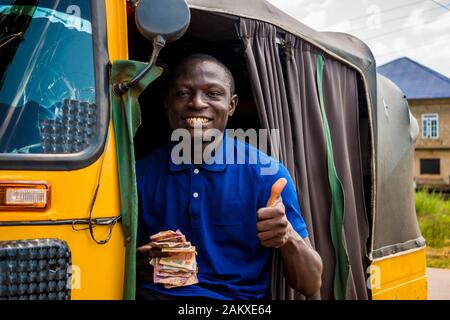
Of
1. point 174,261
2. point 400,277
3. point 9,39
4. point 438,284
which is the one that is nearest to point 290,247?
point 174,261

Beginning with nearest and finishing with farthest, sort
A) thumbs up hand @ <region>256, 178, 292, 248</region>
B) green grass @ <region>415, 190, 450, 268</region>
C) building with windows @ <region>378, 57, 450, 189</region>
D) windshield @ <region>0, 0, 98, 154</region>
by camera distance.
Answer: windshield @ <region>0, 0, 98, 154</region>
thumbs up hand @ <region>256, 178, 292, 248</region>
green grass @ <region>415, 190, 450, 268</region>
building with windows @ <region>378, 57, 450, 189</region>

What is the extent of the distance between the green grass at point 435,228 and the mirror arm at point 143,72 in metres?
9.49

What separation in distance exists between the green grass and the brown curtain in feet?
24.6

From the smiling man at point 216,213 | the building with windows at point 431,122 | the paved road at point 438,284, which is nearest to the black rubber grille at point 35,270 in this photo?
the smiling man at point 216,213

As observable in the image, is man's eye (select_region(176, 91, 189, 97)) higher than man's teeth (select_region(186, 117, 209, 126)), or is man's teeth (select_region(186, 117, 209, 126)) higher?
man's eye (select_region(176, 91, 189, 97))

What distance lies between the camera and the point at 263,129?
10.3ft

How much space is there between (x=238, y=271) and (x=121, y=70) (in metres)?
1.00

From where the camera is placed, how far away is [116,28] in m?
2.49

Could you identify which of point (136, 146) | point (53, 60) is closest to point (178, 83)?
point (53, 60)

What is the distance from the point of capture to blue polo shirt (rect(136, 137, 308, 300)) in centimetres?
255

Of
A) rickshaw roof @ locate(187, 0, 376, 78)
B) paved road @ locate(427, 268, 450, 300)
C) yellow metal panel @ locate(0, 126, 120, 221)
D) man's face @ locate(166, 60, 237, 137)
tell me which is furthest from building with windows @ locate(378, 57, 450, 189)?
yellow metal panel @ locate(0, 126, 120, 221)

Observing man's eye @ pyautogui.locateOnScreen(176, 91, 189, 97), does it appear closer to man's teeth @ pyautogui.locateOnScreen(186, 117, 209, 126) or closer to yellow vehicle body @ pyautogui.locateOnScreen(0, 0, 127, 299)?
man's teeth @ pyautogui.locateOnScreen(186, 117, 209, 126)

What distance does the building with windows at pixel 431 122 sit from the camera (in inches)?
1170

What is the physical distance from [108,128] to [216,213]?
62 centimetres
